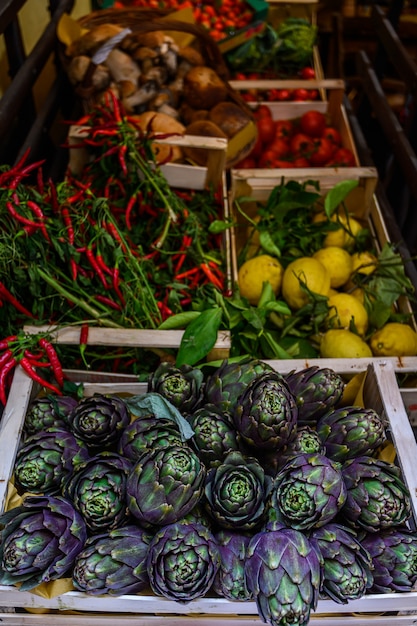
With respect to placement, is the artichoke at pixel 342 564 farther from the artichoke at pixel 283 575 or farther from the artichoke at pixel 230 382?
the artichoke at pixel 230 382

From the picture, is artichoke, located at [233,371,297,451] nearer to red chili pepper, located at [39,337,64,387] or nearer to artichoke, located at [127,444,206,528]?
artichoke, located at [127,444,206,528]

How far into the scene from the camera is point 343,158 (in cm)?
293

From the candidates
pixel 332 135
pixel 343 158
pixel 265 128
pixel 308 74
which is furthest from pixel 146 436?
pixel 308 74

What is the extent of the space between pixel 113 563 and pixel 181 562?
155 mm

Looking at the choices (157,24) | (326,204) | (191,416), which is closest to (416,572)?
(191,416)

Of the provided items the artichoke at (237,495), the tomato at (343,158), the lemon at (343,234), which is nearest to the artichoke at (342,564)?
→ the artichoke at (237,495)

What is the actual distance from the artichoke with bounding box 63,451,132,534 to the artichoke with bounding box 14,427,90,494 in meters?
0.07

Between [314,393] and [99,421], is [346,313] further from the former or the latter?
[99,421]

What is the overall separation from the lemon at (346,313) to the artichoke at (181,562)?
1.06 meters

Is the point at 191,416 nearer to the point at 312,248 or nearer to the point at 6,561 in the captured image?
the point at 6,561

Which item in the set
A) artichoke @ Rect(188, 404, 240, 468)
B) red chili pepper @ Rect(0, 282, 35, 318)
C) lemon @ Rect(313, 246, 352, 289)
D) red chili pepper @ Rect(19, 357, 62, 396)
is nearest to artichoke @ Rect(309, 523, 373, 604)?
artichoke @ Rect(188, 404, 240, 468)

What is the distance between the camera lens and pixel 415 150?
266 centimetres

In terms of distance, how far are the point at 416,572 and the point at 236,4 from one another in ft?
13.8

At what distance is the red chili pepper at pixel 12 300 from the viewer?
5.31 ft
